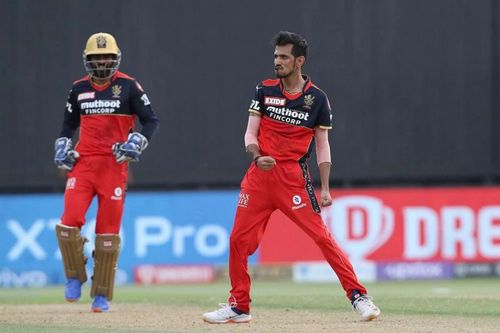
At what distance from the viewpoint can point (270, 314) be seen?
983cm

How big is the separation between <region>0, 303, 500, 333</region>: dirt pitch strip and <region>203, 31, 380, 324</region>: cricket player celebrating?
32cm

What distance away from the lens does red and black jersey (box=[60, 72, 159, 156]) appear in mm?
10070

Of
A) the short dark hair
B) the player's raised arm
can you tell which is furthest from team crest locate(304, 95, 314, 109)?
the short dark hair

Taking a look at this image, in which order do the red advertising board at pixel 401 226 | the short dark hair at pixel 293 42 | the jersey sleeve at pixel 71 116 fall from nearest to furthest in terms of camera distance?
the short dark hair at pixel 293 42 → the jersey sleeve at pixel 71 116 → the red advertising board at pixel 401 226

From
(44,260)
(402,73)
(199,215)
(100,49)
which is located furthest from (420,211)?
(100,49)

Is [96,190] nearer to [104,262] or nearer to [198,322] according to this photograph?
[104,262]

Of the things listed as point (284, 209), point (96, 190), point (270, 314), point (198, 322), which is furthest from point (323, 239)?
point (96, 190)

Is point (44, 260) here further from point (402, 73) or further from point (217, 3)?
point (402, 73)

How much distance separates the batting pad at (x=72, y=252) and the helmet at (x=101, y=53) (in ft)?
4.02

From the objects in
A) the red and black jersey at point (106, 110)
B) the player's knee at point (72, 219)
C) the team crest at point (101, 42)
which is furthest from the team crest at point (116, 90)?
the player's knee at point (72, 219)

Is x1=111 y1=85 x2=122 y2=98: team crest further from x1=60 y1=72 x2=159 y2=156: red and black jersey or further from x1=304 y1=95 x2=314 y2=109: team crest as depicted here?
x1=304 y1=95 x2=314 y2=109: team crest

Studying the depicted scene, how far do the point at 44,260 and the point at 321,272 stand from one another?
12.3 feet

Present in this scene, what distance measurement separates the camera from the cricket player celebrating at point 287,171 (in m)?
8.77

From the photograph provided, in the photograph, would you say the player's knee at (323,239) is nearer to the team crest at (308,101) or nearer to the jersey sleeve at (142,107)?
the team crest at (308,101)
